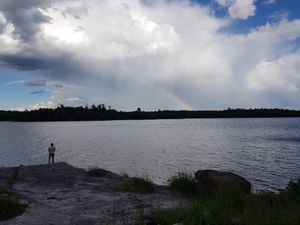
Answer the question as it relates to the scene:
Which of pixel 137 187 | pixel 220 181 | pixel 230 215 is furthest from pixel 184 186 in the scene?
pixel 230 215

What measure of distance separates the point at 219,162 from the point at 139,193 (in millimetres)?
24365

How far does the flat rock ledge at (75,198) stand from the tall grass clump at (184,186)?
0.50 m

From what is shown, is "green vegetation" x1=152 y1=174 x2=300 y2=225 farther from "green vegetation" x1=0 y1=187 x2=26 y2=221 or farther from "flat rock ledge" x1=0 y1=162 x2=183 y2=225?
"green vegetation" x1=0 y1=187 x2=26 y2=221

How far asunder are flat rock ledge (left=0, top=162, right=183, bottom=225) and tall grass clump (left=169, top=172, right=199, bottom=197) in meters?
0.50

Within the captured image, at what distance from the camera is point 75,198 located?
1420cm

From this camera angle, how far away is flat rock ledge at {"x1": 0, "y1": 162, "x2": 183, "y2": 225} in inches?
416

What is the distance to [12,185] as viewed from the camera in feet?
56.4

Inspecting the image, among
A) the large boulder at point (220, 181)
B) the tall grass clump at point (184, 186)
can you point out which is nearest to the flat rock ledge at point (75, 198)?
the tall grass clump at point (184, 186)

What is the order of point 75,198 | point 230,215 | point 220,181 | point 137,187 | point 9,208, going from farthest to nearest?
1. point 137,187
2. point 220,181
3. point 75,198
4. point 9,208
5. point 230,215

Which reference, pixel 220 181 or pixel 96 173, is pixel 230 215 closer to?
pixel 220 181

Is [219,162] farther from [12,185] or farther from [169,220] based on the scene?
[169,220]

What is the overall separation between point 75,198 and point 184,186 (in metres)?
5.04

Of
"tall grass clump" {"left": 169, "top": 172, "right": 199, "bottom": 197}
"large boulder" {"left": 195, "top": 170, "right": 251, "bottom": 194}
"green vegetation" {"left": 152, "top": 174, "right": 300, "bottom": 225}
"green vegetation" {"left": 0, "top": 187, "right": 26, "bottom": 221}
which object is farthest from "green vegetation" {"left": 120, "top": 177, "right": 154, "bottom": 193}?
"green vegetation" {"left": 152, "top": 174, "right": 300, "bottom": 225}

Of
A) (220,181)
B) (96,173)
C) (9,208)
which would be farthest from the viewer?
(96,173)
